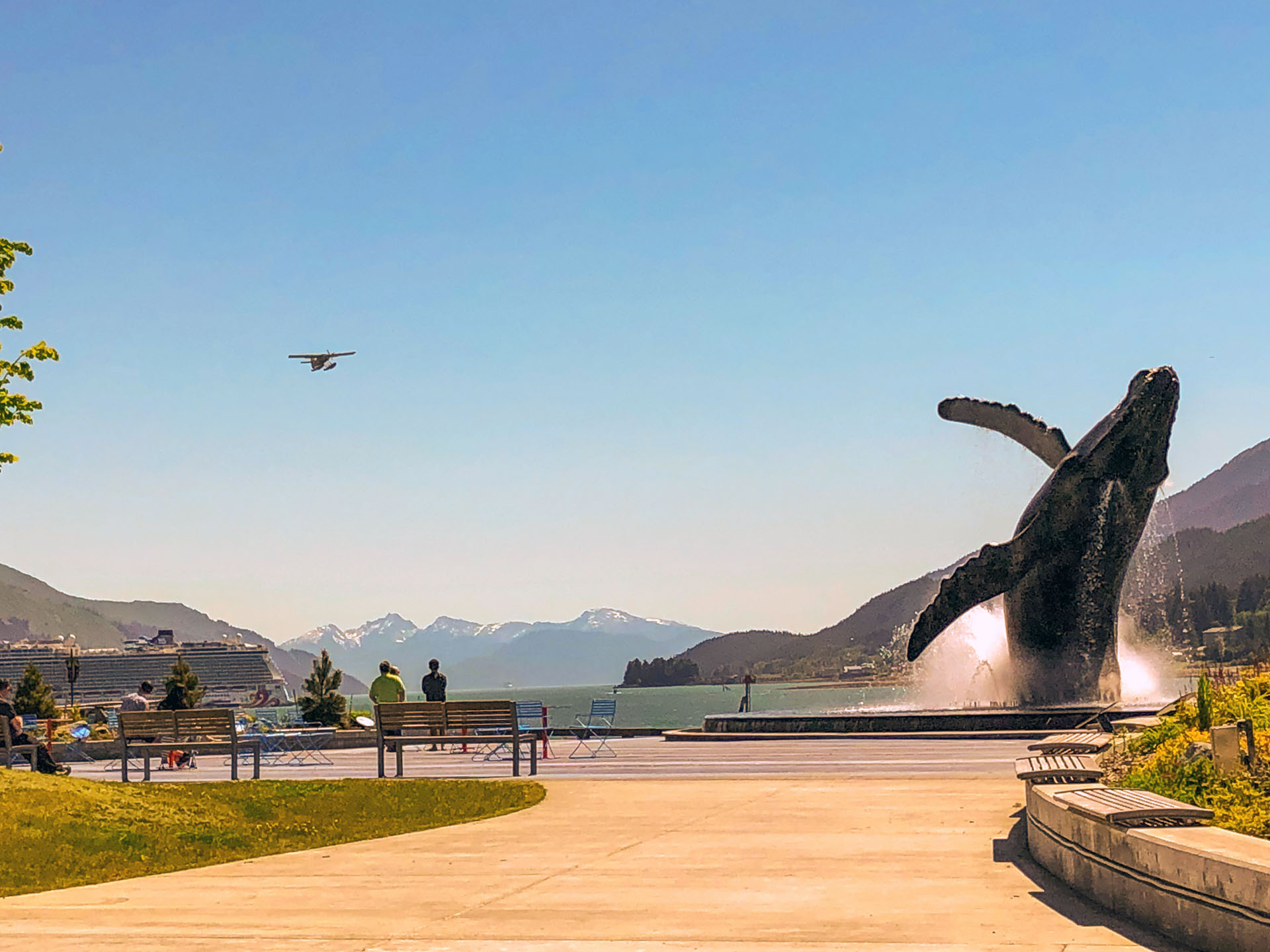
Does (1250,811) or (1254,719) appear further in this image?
(1254,719)

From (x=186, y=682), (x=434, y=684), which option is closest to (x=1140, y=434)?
(x=434, y=684)

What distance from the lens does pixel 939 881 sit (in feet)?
28.7

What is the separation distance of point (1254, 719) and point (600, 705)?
1847 cm

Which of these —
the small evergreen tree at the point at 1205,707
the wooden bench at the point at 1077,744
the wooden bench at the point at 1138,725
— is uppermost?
the small evergreen tree at the point at 1205,707

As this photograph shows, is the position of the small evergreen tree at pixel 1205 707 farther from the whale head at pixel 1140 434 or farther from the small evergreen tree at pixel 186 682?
the small evergreen tree at pixel 186 682

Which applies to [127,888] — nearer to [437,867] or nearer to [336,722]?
[437,867]

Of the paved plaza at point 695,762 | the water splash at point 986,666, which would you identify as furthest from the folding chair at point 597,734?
the water splash at point 986,666

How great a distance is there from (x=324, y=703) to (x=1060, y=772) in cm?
2784

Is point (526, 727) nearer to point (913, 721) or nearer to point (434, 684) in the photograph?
point (434, 684)

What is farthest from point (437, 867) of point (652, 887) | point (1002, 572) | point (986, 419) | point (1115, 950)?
point (986, 419)

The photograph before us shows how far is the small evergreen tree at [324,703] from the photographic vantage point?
115 feet

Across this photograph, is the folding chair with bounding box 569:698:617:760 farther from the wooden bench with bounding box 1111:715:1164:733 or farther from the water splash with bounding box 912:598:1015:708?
the wooden bench with bounding box 1111:715:1164:733

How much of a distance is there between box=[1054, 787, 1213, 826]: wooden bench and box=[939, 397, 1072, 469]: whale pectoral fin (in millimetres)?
22574

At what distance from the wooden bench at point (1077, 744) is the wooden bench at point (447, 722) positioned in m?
7.62
